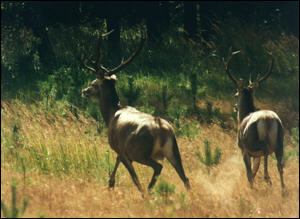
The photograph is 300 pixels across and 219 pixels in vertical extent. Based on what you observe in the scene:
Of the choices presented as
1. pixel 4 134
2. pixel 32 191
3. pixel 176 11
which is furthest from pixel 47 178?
pixel 176 11

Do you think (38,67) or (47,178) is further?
(38,67)

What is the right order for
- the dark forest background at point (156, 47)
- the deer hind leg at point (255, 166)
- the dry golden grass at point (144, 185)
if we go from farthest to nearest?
the dark forest background at point (156, 47) → the deer hind leg at point (255, 166) → the dry golden grass at point (144, 185)

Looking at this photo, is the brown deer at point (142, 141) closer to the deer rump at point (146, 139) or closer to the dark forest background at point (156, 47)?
the deer rump at point (146, 139)

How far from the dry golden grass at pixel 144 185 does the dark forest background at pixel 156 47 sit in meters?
1.72

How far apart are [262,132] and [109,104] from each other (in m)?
1.92

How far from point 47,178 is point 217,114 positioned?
13.7 ft

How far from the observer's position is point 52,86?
1245cm

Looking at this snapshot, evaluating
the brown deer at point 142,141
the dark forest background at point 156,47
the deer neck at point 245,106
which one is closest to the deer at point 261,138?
the deer neck at point 245,106

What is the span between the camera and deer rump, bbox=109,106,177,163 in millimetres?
6988

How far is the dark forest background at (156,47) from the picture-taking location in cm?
1257

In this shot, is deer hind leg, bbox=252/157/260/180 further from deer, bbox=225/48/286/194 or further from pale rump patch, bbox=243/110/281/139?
pale rump patch, bbox=243/110/281/139

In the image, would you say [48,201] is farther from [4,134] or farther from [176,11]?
[176,11]

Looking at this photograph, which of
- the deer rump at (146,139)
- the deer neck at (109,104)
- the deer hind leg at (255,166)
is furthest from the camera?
the deer neck at (109,104)

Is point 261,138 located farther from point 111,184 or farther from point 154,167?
point 111,184
